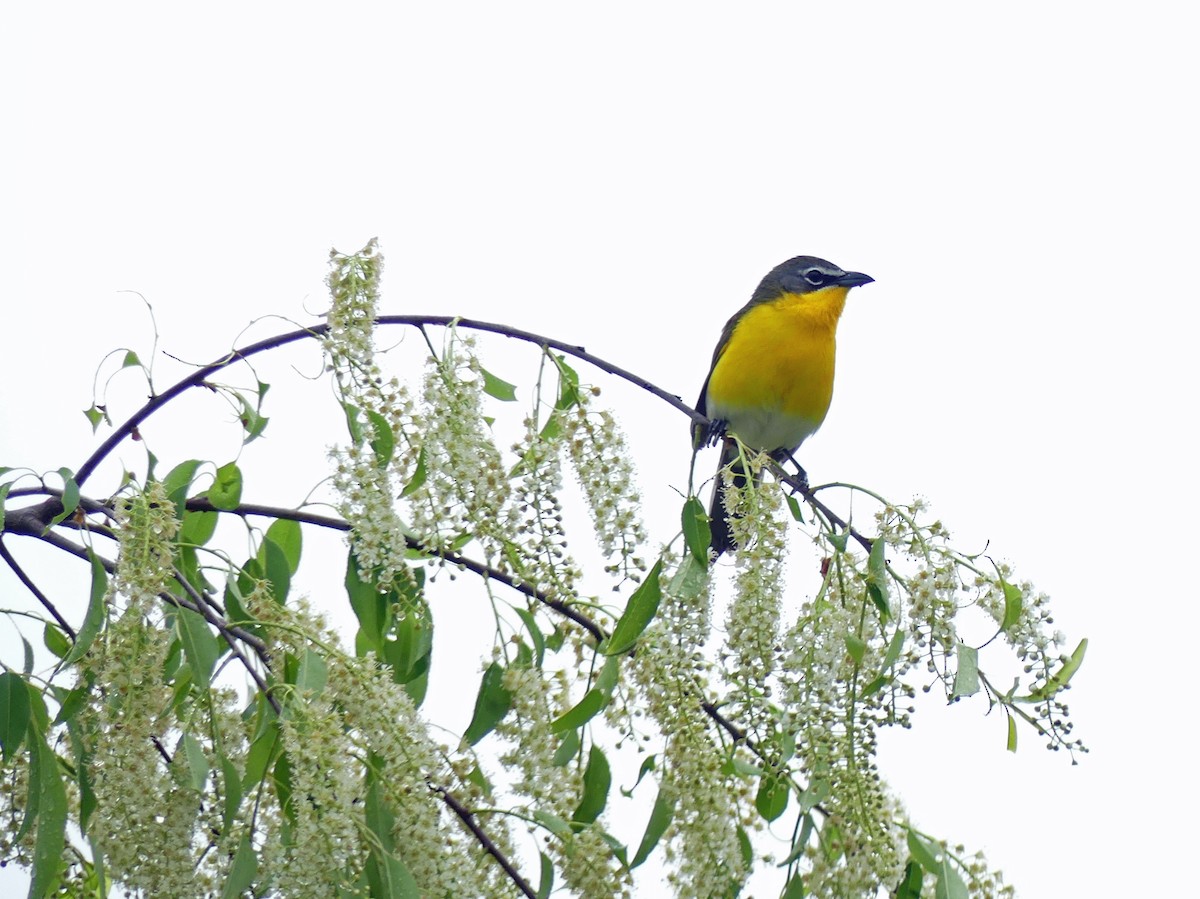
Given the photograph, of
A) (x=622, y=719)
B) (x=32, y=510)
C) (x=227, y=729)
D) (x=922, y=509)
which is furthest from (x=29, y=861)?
(x=922, y=509)

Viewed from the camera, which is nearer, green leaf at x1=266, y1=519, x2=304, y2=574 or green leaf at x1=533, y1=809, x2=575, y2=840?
green leaf at x1=533, y1=809, x2=575, y2=840

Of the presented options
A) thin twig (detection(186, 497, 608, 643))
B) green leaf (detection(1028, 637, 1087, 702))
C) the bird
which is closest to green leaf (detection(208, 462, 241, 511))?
thin twig (detection(186, 497, 608, 643))

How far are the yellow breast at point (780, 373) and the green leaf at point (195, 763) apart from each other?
10.3ft

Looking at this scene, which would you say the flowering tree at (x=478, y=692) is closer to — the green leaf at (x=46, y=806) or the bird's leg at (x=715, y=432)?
the green leaf at (x=46, y=806)

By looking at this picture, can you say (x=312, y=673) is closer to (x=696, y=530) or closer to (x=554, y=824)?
(x=554, y=824)

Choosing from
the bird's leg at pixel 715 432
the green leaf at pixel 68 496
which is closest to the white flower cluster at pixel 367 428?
the green leaf at pixel 68 496

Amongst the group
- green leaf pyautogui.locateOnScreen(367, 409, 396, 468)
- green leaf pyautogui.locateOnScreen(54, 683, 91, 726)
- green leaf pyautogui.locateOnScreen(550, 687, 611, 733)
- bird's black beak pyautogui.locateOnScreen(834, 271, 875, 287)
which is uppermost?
bird's black beak pyautogui.locateOnScreen(834, 271, 875, 287)

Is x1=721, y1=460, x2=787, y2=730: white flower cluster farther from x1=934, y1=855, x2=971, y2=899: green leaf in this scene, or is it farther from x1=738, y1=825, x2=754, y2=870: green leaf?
x1=934, y1=855, x2=971, y2=899: green leaf

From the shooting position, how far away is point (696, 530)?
1683mm

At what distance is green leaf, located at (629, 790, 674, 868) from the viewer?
1728 mm

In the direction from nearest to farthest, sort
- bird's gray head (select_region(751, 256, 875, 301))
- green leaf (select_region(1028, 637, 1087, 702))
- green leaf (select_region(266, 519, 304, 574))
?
green leaf (select_region(1028, 637, 1087, 702))
green leaf (select_region(266, 519, 304, 574))
bird's gray head (select_region(751, 256, 875, 301))

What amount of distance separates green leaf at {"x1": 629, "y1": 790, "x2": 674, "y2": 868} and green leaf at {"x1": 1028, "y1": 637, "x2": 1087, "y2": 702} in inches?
19.8

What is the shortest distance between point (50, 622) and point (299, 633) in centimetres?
66

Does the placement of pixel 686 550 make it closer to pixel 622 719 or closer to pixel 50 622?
pixel 622 719
